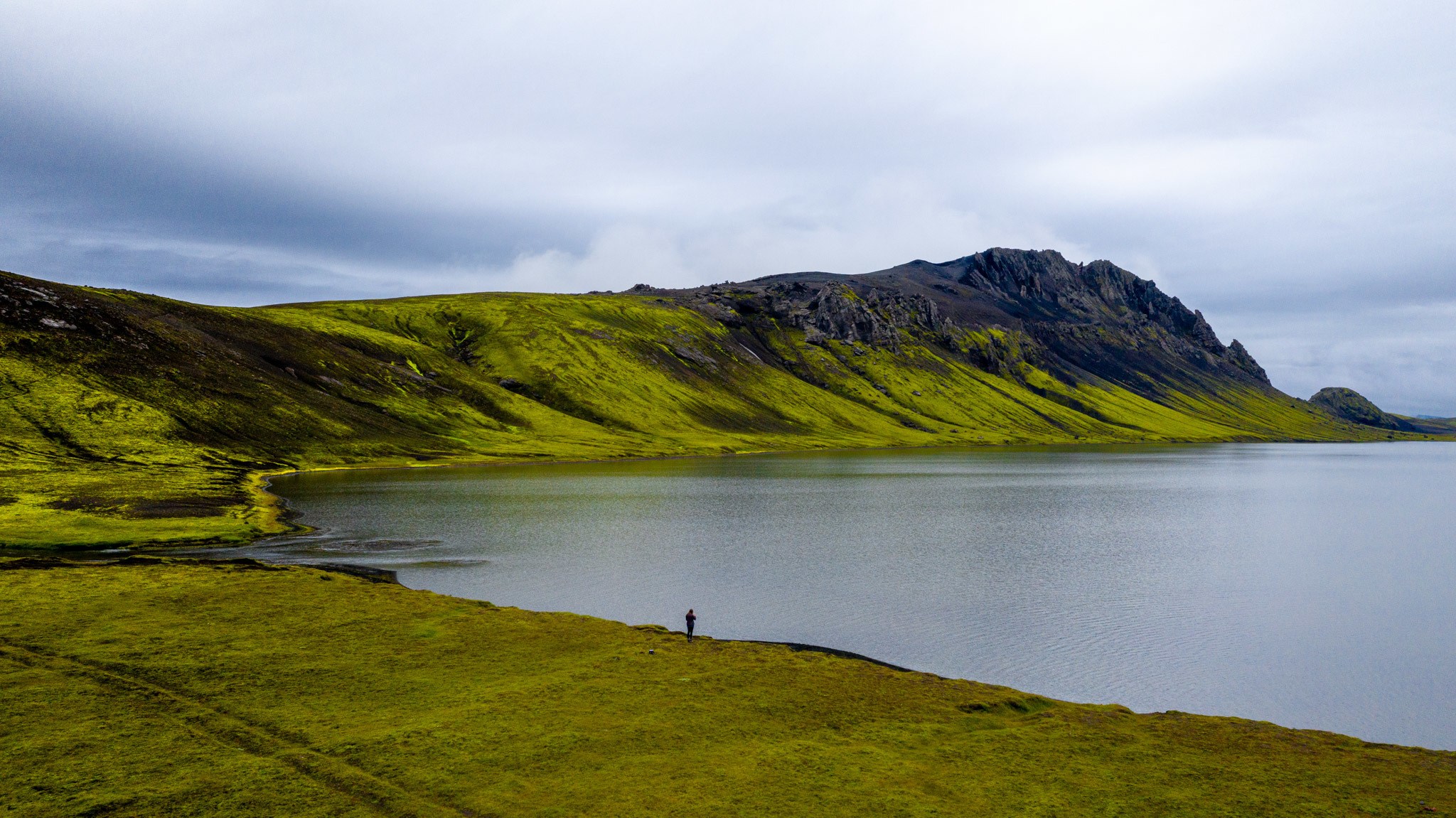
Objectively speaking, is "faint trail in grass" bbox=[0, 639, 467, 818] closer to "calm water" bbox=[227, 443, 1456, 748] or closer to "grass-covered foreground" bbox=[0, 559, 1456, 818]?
"grass-covered foreground" bbox=[0, 559, 1456, 818]

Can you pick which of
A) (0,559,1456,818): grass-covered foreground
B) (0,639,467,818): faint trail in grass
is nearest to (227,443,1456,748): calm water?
(0,559,1456,818): grass-covered foreground

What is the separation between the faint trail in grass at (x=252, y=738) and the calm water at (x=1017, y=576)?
24.9 metres

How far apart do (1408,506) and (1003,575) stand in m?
106

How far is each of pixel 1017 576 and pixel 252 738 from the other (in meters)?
57.3

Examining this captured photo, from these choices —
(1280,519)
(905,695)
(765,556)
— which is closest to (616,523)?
(765,556)

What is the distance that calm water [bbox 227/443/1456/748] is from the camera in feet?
143

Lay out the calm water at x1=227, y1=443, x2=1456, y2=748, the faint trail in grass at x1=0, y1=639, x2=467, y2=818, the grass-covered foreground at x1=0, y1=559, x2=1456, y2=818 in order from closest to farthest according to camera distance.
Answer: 1. the faint trail in grass at x1=0, y1=639, x2=467, y2=818
2. the grass-covered foreground at x1=0, y1=559, x2=1456, y2=818
3. the calm water at x1=227, y1=443, x2=1456, y2=748

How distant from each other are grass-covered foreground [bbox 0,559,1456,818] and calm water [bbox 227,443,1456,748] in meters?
7.79

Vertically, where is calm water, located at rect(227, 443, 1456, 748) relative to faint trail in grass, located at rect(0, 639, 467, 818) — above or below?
below

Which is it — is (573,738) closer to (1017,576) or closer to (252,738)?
(252,738)

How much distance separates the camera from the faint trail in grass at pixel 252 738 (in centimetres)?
2455

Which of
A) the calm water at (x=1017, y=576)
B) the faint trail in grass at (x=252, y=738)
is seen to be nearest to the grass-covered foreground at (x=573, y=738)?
the faint trail in grass at (x=252, y=738)

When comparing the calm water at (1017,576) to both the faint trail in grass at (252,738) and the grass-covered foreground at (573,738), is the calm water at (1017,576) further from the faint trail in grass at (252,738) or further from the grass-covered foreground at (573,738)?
the faint trail in grass at (252,738)

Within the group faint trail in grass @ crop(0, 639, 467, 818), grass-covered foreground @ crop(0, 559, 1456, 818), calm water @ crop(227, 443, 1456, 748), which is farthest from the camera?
calm water @ crop(227, 443, 1456, 748)
